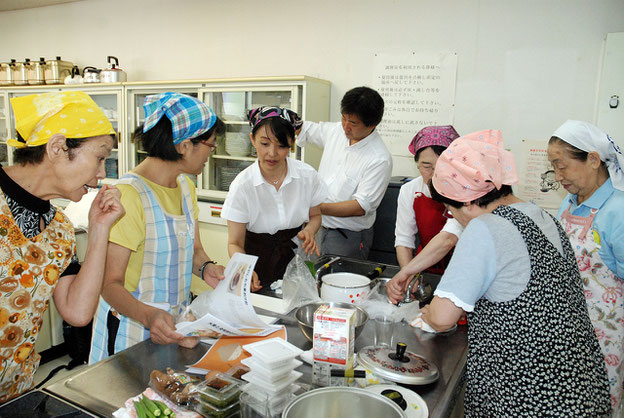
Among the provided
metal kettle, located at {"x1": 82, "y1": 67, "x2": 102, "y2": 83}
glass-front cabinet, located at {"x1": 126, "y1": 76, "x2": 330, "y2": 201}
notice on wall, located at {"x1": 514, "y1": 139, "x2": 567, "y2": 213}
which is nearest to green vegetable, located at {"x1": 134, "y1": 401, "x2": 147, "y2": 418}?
glass-front cabinet, located at {"x1": 126, "y1": 76, "x2": 330, "y2": 201}

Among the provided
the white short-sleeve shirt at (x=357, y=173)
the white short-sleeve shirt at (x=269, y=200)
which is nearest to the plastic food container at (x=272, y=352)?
the white short-sleeve shirt at (x=269, y=200)

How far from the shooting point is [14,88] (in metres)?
4.79

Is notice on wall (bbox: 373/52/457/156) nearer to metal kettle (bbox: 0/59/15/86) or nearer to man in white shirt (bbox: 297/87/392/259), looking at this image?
man in white shirt (bbox: 297/87/392/259)

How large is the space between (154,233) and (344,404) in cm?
85

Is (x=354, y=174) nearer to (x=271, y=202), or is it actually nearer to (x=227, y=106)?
(x=271, y=202)

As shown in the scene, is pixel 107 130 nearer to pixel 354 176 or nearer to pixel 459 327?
pixel 459 327

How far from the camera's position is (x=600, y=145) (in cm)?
173

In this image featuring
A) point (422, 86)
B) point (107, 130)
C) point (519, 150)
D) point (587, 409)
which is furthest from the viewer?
point (422, 86)

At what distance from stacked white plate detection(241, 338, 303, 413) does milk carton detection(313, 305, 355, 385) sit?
0.10m

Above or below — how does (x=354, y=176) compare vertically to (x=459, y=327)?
above

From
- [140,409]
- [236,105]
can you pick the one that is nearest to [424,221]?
[140,409]

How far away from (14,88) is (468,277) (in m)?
5.45

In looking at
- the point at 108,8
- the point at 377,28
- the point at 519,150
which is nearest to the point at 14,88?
the point at 108,8

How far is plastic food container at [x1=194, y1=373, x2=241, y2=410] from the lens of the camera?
0.92 meters
